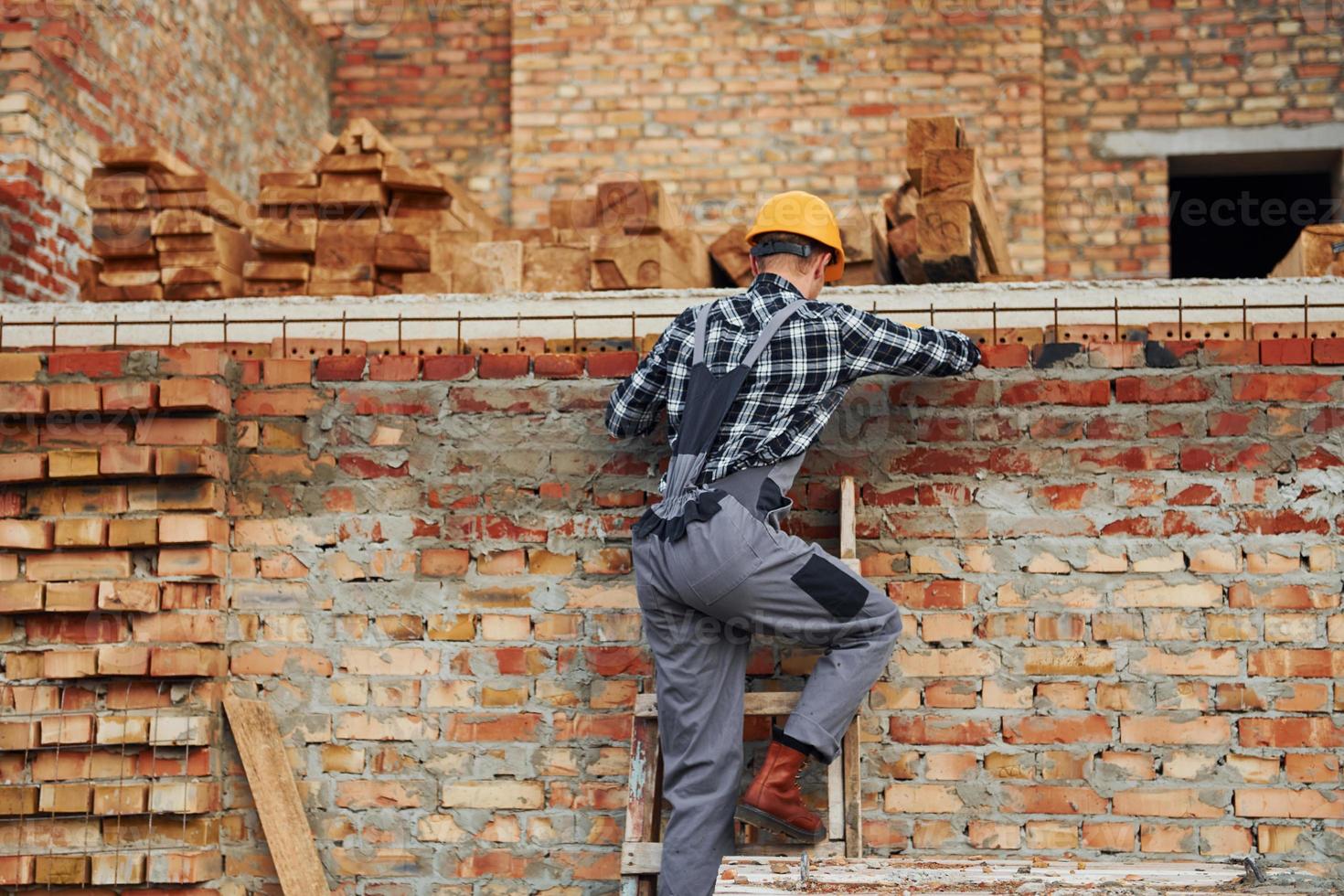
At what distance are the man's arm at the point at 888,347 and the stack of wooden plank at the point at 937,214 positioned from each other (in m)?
0.68

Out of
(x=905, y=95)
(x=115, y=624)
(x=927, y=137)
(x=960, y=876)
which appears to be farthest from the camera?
(x=905, y=95)

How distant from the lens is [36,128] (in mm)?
5750

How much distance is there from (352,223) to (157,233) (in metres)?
0.68

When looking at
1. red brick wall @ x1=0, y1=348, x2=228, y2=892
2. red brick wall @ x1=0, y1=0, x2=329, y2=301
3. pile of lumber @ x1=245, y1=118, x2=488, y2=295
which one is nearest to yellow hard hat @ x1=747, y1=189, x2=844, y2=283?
pile of lumber @ x1=245, y1=118, x2=488, y2=295

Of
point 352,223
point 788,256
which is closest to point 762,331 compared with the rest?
A: point 788,256

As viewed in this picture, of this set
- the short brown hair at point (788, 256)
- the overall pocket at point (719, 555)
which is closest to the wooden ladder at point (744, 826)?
the overall pocket at point (719, 555)

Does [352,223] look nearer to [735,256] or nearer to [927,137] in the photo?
[735,256]

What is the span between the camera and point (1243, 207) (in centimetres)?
921

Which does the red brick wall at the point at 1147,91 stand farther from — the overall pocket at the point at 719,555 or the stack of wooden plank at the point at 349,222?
the overall pocket at the point at 719,555

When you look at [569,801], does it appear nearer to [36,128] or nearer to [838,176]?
[36,128]

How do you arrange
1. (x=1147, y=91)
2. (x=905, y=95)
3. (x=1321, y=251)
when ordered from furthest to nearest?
(x=1147, y=91) → (x=905, y=95) → (x=1321, y=251)

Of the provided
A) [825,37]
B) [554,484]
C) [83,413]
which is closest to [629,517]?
[554,484]

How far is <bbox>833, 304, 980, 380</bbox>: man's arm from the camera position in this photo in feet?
11.8

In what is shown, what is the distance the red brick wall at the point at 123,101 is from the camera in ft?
18.8
